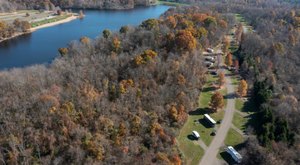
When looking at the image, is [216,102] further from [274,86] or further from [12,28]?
[12,28]

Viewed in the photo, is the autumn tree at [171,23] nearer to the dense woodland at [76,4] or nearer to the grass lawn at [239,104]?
the grass lawn at [239,104]

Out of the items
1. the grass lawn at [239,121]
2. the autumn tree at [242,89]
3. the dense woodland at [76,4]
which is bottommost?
the grass lawn at [239,121]

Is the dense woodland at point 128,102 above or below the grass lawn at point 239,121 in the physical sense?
above

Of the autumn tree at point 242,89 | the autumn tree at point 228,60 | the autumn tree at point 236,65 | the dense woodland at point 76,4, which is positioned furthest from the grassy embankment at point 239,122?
the dense woodland at point 76,4

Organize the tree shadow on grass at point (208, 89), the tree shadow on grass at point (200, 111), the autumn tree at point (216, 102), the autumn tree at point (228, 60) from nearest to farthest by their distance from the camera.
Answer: the autumn tree at point (216, 102) < the tree shadow on grass at point (200, 111) < the tree shadow on grass at point (208, 89) < the autumn tree at point (228, 60)

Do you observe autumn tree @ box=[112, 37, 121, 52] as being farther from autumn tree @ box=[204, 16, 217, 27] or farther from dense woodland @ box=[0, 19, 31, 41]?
dense woodland @ box=[0, 19, 31, 41]

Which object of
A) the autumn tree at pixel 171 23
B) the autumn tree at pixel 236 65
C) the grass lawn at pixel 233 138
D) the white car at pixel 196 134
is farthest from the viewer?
the autumn tree at pixel 171 23

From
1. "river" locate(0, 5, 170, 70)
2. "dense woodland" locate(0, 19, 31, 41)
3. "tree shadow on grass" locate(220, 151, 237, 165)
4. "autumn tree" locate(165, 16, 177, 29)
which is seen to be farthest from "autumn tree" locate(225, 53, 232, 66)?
"dense woodland" locate(0, 19, 31, 41)

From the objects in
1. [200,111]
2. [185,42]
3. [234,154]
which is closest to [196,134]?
[234,154]
